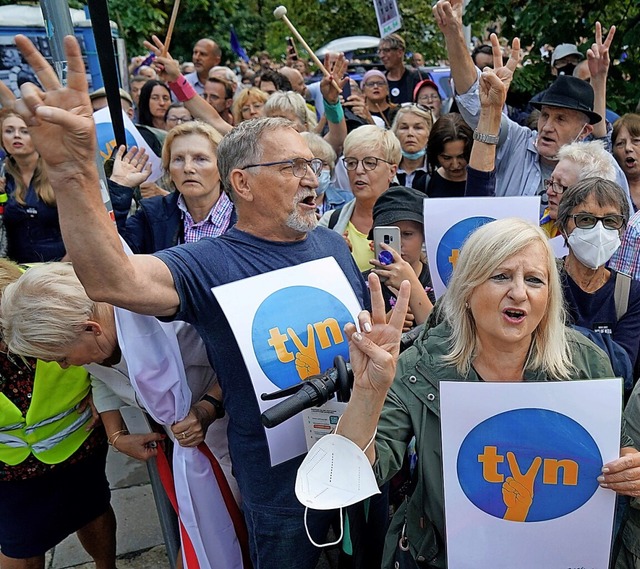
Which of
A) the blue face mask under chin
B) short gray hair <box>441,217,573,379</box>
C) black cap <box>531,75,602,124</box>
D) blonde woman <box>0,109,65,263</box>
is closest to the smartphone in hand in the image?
short gray hair <box>441,217,573,379</box>

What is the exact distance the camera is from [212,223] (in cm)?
315

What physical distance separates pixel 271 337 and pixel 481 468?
710 mm

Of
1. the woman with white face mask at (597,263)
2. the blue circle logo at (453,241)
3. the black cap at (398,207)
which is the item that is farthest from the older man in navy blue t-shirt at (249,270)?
the woman with white face mask at (597,263)

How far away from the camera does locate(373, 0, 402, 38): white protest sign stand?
22.9 feet

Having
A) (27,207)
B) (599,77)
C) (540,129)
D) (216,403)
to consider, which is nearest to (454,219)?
(216,403)

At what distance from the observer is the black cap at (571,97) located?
11.8 ft

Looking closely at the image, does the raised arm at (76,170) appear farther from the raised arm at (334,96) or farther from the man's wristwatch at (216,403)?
the raised arm at (334,96)

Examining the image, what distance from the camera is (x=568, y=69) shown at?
5.69m

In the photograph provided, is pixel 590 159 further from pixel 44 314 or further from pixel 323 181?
pixel 44 314

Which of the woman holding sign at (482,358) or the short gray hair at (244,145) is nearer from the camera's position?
the woman holding sign at (482,358)

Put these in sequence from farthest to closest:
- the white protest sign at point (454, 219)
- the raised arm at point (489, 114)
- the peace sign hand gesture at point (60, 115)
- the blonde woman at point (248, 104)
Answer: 1. the blonde woman at point (248, 104)
2. the raised arm at point (489, 114)
3. the white protest sign at point (454, 219)
4. the peace sign hand gesture at point (60, 115)

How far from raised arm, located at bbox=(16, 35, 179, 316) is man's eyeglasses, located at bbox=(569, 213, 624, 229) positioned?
176 centimetres

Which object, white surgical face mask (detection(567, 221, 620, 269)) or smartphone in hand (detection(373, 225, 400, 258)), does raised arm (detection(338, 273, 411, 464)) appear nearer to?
smartphone in hand (detection(373, 225, 400, 258))

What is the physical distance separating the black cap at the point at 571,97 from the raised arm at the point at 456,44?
551 mm
